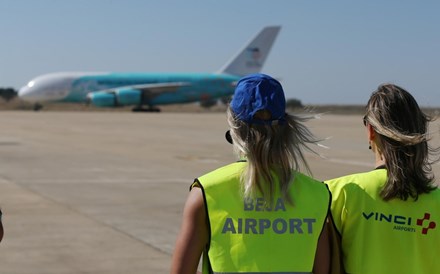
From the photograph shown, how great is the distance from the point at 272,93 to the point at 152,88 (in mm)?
64660

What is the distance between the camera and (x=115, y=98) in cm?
6456

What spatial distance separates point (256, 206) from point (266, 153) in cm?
17

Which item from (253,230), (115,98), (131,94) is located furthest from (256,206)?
(131,94)

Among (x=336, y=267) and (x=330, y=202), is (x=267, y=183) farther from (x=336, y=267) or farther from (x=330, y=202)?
(x=336, y=267)

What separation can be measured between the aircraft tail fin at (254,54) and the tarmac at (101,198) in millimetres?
49887

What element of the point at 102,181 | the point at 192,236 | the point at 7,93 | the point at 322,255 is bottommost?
the point at 7,93

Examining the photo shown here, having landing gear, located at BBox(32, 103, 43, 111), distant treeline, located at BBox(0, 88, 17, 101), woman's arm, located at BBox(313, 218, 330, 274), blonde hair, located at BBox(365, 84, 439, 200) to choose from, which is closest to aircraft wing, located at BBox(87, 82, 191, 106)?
landing gear, located at BBox(32, 103, 43, 111)

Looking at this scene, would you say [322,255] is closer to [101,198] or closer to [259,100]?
[259,100]

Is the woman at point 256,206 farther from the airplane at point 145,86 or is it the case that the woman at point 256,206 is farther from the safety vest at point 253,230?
the airplane at point 145,86

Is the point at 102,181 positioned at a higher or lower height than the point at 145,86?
higher

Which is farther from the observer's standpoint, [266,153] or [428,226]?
[428,226]

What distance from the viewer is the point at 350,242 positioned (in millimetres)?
2748

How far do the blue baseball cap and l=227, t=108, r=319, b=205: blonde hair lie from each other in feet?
0.06

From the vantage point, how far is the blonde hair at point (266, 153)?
8.20 ft
